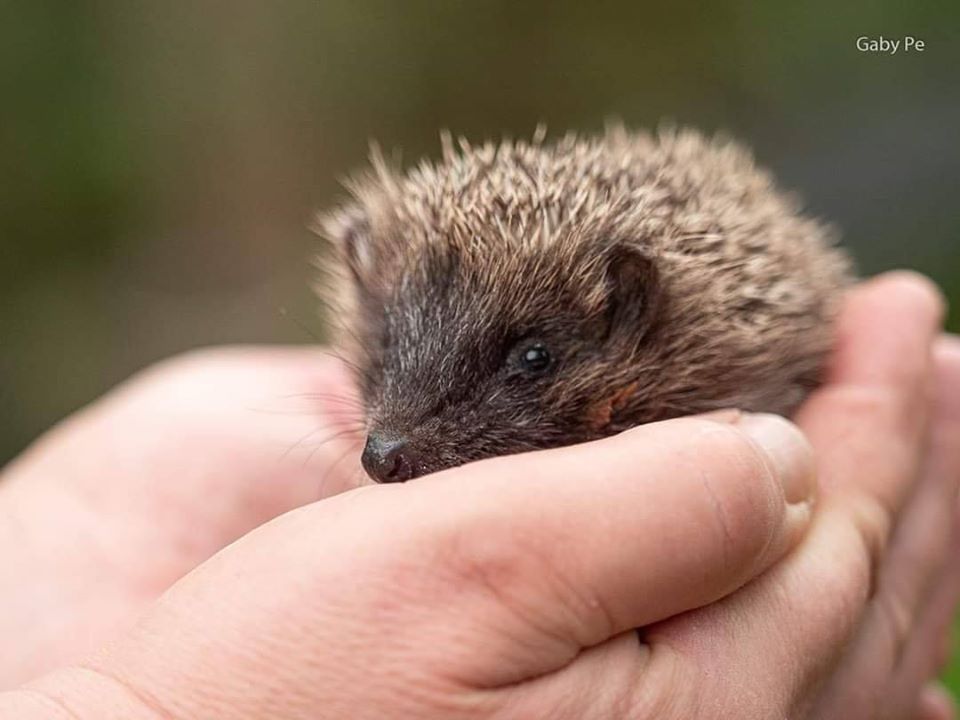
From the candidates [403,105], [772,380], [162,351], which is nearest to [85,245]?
[162,351]

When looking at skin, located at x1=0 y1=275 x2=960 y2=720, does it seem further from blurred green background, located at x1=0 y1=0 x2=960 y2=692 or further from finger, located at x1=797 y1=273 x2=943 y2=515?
blurred green background, located at x1=0 y1=0 x2=960 y2=692

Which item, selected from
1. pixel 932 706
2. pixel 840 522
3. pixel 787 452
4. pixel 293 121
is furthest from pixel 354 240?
pixel 293 121

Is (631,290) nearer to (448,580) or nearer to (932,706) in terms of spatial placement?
(448,580)

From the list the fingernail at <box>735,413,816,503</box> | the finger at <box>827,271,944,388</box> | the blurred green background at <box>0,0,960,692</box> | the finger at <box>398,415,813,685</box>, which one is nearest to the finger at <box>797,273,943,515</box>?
the finger at <box>827,271,944,388</box>

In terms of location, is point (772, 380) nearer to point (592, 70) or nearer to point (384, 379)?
point (384, 379)

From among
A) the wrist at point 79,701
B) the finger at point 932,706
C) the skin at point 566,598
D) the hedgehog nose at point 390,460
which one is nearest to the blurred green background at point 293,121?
the finger at point 932,706

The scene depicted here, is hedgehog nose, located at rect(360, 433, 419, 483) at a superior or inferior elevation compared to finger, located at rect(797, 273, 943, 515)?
superior

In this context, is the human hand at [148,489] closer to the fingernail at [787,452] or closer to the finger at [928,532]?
the fingernail at [787,452]
